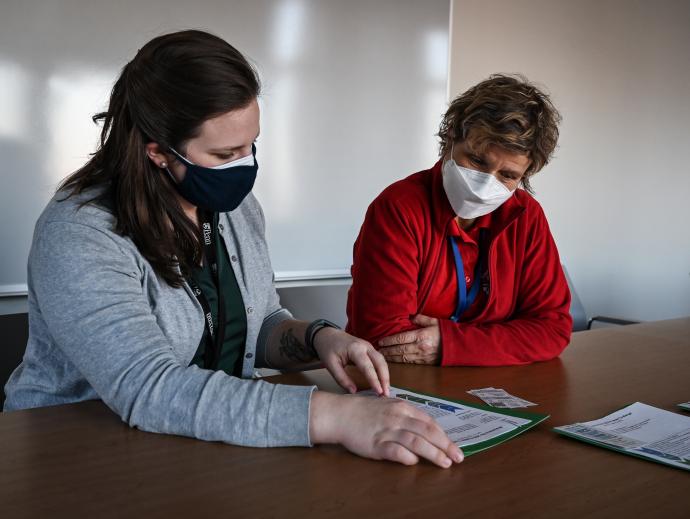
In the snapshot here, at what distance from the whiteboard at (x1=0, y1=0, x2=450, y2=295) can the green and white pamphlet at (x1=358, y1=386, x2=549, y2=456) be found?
1909mm

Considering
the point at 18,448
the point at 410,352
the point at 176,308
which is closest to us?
the point at 18,448

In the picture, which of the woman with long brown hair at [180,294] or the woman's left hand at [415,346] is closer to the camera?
the woman with long brown hair at [180,294]

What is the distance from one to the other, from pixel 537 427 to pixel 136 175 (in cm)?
91

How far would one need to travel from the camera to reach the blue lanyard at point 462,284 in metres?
1.98

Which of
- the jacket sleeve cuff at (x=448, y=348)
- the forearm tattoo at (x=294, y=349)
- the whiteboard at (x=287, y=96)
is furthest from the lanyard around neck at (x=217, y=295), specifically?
the whiteboard at (x=287, y=96)

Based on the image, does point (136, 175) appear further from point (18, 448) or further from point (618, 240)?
point (618, 240)

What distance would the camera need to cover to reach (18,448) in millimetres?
1111

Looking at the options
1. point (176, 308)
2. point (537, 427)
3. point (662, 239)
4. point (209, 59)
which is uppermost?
point (209, 59)

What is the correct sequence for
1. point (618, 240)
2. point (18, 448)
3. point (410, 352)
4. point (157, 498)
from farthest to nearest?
point (618, 240)
point (410, 352)
point (18, 448)
point (157, 498)

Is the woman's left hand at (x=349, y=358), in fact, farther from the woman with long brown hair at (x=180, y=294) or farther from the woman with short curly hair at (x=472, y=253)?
the woman with short curly hair at (x=472, y=253)

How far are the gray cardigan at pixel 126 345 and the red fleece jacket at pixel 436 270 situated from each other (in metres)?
0.67

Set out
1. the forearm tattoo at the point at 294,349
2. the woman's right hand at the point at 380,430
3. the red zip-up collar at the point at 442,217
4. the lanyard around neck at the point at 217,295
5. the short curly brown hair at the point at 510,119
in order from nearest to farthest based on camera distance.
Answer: the woman's right hand at the point at 380,430 → the lanyard around neck at the point at 217,295 → the forearm tattoo at the point at 294,349 → the short curly brown hair at the point at 510,119 → the red zip-up collar at the point at 442,217

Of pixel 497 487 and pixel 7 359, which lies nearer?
pixel 497 487

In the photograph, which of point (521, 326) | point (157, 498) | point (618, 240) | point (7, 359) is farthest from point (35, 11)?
point (618, 240)
